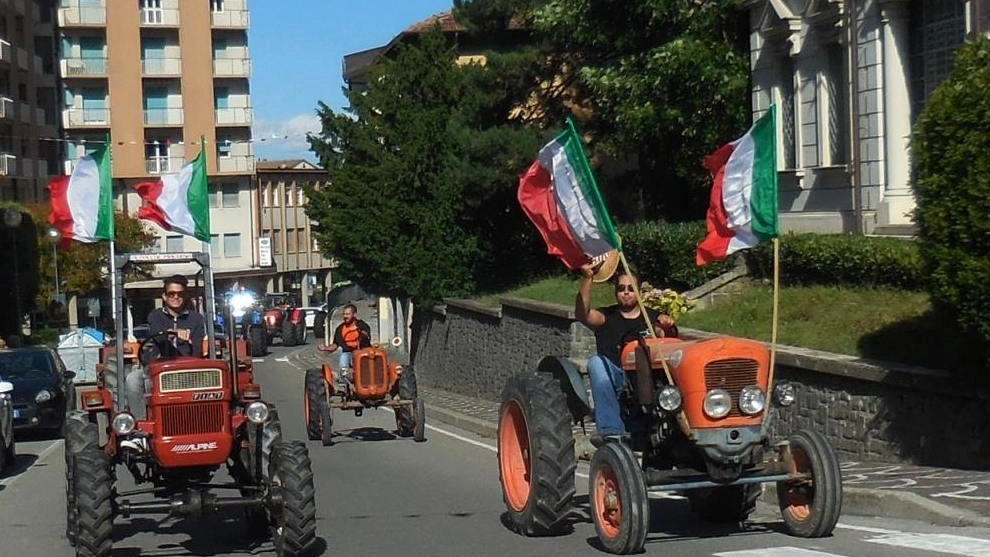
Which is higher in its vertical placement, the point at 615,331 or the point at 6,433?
the point at 615,331

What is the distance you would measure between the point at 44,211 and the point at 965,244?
5653cm

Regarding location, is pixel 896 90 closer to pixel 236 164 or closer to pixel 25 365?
pixel 25 365

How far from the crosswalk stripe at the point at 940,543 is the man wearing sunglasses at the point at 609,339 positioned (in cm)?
195

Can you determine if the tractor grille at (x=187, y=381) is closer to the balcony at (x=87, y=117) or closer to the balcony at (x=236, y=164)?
the balcony at (x=87, y=117)

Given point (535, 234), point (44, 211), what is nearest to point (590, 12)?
point (535, 234)

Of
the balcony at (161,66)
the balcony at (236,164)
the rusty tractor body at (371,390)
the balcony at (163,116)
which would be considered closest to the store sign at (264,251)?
the balcony at (236,164)

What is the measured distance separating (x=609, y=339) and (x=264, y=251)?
74.4m

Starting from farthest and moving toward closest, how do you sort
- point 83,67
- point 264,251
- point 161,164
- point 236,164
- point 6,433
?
point 264,251, point 236,164, point 161,164, point 83,67, point 6,433

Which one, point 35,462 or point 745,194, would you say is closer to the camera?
point 745,194

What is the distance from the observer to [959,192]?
482 inches

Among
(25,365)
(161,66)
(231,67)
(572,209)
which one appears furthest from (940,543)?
(231,67)

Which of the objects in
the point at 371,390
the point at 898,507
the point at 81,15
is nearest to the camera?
the point at 898,507

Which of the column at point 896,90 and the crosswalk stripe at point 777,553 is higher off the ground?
the column at point 896,90

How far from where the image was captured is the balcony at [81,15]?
77062 mm
